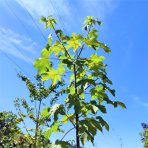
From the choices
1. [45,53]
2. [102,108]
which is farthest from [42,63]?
[102,108]

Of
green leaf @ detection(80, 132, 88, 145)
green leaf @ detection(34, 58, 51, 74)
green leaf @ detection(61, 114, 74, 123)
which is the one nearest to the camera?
green leaf @ detection(80, 132, 88, 145)

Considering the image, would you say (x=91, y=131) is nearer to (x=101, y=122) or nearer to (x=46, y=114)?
(x=101, y=122)

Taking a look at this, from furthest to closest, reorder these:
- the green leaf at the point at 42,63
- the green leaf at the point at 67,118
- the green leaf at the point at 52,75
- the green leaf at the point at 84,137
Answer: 1. the green leaf at the point at 52,75
2. the green leaf at the point at 42,63
3. the green leaf at the point at 67,118
4. the green leaf at the point at 84,137

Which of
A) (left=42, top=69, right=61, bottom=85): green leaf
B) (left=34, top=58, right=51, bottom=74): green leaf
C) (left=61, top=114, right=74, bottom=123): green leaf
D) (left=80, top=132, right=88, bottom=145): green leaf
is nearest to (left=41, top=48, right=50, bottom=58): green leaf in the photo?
(left=34, top=58, right=51, bottom=74): green leaf

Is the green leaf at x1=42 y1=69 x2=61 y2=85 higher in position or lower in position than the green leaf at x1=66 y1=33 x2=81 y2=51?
lower

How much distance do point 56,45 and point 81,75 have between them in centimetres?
39

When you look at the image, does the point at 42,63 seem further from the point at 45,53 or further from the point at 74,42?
the point at 74,42

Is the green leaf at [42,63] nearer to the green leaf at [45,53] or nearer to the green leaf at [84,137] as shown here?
the green leaf at [45,53]

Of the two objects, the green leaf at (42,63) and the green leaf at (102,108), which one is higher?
the green leaf at (42,63)

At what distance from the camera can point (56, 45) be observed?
351cm

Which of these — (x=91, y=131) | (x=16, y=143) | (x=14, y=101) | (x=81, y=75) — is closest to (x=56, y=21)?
(x=81, y=75)

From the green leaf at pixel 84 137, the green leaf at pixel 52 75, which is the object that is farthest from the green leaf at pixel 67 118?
the green leaf at pixel 52 75

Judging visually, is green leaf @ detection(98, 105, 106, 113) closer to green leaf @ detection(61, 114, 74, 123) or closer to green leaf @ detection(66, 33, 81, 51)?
green leaf @ detection(61, 114, 74, 123)

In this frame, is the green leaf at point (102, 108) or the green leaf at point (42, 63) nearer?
the green leaf at point (102, 108)
